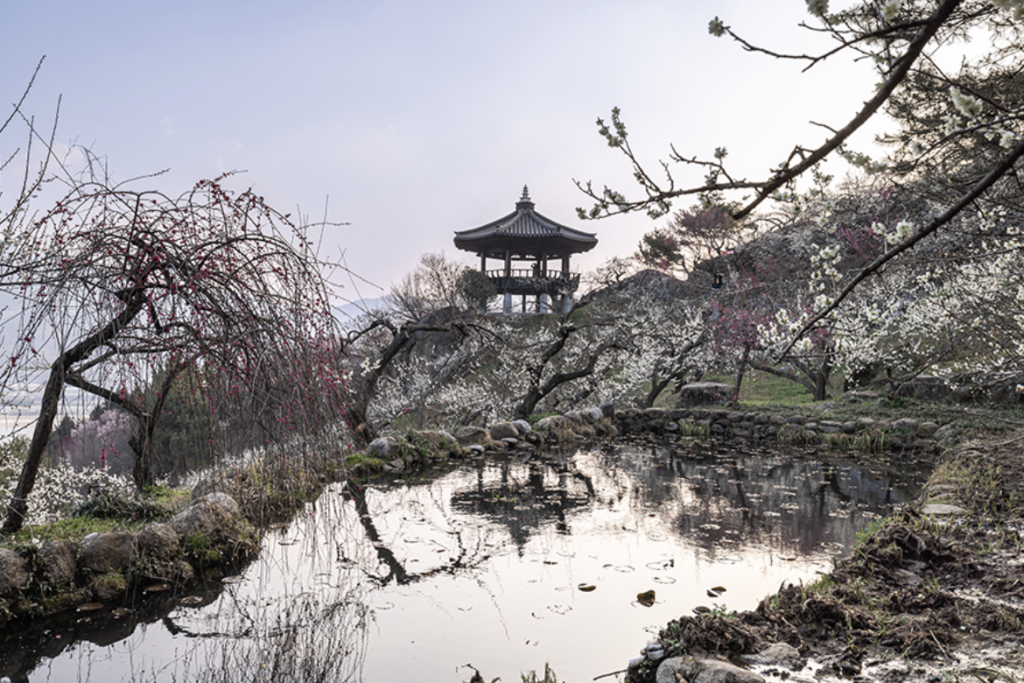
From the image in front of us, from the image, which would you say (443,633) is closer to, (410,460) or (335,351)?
(335,351)

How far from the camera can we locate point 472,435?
10367mm

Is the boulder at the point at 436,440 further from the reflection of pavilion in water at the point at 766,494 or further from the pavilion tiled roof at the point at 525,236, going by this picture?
the pavilion tiled roof at the point at 525,236

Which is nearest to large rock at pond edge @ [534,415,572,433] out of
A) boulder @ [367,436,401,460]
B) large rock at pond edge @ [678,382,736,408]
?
boulder @ [367,436,401,460]

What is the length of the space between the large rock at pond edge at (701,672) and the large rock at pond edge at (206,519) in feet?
11.4

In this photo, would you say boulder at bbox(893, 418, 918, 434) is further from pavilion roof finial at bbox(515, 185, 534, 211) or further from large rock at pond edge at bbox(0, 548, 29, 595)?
pavilion roof finial at bbox(515, 185, 534, 211)

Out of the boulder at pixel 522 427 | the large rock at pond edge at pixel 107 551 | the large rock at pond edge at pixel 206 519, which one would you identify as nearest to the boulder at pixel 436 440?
the boulder at pixel 522 427

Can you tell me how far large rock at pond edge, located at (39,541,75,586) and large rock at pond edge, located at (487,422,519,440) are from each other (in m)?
7.12

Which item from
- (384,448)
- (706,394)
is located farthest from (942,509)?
(706,394)

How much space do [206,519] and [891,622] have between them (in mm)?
4494

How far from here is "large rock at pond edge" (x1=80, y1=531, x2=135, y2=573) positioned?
420cm

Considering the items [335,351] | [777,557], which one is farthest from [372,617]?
[777,557]

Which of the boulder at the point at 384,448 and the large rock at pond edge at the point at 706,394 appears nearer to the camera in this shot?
the boulder at the point at 384,448

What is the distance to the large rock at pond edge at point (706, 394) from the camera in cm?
1390

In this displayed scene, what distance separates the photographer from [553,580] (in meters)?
4.44
